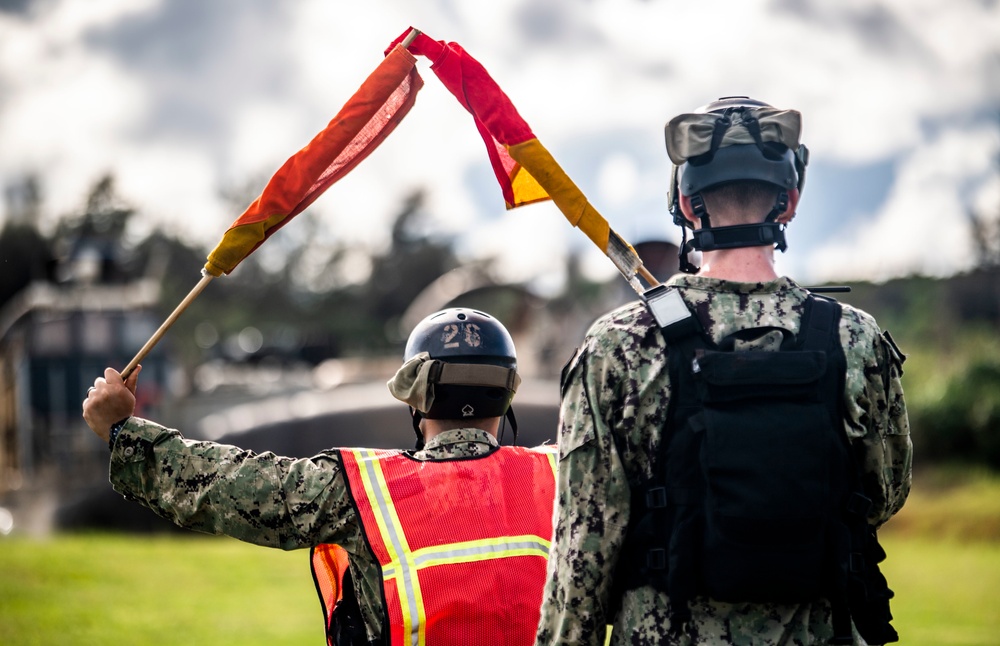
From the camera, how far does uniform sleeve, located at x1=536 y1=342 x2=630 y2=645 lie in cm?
319

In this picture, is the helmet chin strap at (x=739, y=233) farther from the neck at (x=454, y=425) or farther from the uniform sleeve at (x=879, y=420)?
the neck at (x=454, y=425)

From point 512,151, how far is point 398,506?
1437 mm

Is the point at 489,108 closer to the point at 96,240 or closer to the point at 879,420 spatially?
the point at 879,420

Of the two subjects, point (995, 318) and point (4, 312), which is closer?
point (995, 318)

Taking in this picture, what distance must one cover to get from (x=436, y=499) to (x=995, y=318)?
33.6m

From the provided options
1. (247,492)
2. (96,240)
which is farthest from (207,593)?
(96,240)

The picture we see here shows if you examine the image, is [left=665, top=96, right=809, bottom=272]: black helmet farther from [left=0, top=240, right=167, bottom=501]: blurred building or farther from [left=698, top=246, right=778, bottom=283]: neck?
[left=0, top=240, right=167, bottom=501]: blurred building

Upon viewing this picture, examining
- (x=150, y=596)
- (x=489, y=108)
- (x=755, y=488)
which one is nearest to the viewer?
(x=755, y=488)

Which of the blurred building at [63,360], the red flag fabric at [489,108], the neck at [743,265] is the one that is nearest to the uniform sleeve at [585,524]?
the neck at [743,265]

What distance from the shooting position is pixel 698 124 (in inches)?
139

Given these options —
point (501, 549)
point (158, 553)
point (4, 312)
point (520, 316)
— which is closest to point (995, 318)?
point (520, 316)

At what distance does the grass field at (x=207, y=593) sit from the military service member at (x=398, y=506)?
29.7 feet

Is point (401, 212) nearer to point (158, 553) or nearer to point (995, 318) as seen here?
point (995, 318)

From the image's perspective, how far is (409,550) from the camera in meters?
4.09
